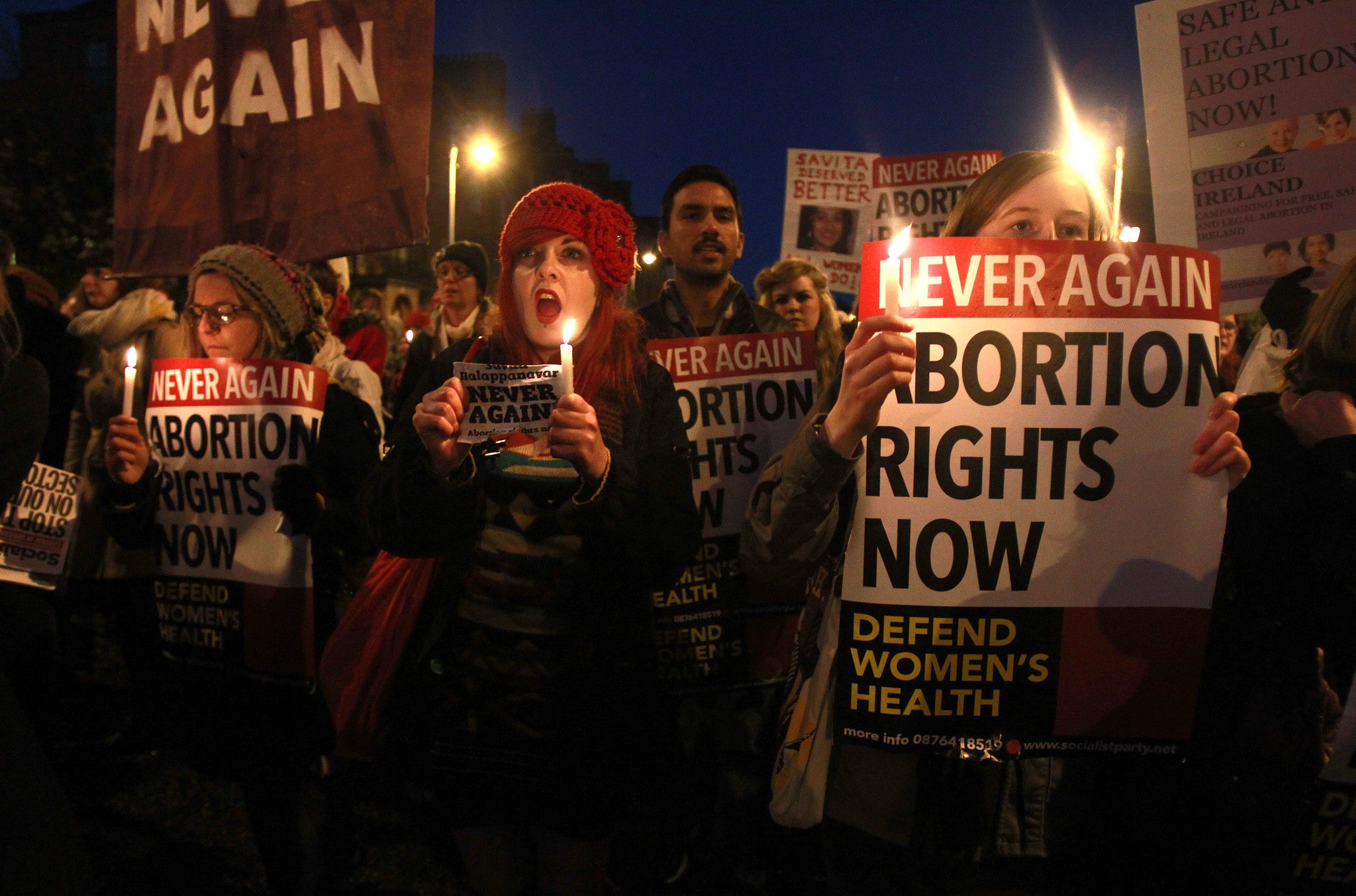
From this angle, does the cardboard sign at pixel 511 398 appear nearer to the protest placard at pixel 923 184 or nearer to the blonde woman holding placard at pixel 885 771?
the blonde woman holding placard at pixel 885 771

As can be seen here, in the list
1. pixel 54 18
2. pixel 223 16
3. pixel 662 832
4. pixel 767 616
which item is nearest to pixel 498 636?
pixel 767 616

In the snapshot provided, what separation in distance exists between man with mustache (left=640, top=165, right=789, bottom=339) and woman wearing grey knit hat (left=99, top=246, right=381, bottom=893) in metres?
1.54

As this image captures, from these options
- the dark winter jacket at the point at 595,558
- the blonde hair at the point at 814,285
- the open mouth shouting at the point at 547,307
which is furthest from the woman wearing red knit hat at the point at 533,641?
the blonde hair at the point at 814,285

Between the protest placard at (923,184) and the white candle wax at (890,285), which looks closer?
the white candle wax at (890,285)

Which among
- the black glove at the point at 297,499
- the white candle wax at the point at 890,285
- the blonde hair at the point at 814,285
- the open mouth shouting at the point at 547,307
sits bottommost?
the black glove at the point at 297,499

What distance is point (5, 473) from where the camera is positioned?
2.07 m

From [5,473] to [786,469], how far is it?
172cm

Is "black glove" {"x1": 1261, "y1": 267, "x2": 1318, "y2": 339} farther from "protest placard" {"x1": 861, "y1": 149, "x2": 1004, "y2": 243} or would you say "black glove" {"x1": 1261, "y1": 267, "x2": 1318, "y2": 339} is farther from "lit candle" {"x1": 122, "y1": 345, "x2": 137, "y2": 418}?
"protest placard" {"x1": 861, "y1": 149, "x2": 1004, "y2": 243}

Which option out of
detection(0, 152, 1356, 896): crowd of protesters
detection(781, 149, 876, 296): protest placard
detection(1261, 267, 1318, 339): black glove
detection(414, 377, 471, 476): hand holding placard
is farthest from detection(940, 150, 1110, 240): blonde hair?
detection(781, 149, 876, 296): protest placard

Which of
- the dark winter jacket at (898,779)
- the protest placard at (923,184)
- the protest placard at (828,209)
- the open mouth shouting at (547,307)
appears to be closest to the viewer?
the dark winter jacket at (898,779)

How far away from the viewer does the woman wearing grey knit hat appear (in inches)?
111

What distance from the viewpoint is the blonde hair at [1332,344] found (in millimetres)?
1975

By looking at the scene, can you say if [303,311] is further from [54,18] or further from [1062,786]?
[54,18]

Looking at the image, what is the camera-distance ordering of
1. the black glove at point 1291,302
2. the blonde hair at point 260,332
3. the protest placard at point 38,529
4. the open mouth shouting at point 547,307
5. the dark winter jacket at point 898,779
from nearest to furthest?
the dark winter jacket at point 898,779
the open mouth shouting at point 547,307
the protest placard at point 38,529
the black glove at point 1291,302
the blonde hair at point 260,332
